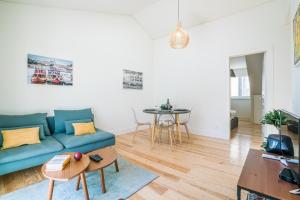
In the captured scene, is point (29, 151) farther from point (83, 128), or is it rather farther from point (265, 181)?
point (265, 181)

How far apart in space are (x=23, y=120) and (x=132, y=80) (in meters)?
2.75

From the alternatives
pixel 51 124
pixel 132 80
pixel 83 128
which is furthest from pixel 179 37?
pixel 51 124

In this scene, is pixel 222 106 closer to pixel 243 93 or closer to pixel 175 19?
pixel 175 19

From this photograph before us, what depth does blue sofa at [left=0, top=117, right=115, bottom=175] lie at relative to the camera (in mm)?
2117

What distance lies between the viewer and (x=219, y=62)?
408 cm

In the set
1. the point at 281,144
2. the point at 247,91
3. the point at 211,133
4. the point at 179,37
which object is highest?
the point at 179,37

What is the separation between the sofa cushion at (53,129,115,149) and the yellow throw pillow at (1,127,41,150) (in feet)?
1.16

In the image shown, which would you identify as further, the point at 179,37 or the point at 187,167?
the point at 179,37

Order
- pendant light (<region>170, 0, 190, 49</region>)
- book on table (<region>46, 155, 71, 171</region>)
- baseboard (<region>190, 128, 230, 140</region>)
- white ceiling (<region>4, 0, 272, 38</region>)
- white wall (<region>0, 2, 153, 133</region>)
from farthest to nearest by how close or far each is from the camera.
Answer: baseboard (<region>190, 128, 230, 140</region>)
white ceiling (<region>4, 0, 272, 38</region>)
pendant light (<region>170, 0, 190, 49</region>)
white wall (<region>0, 2, 153, 133</region>)
book on table (<region>46, 155, 71, 171</region>)

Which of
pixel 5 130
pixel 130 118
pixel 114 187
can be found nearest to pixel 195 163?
pixel 114 187

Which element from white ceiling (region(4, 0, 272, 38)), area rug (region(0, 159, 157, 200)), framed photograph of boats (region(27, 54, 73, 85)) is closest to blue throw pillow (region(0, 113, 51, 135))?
framed photograph of boats (region(27, 54, 73, 85))

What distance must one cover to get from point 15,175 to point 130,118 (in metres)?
2.83

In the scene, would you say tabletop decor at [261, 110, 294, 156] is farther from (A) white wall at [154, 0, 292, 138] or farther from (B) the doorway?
(B) the doorway

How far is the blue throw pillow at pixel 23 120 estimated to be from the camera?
2557 mm
